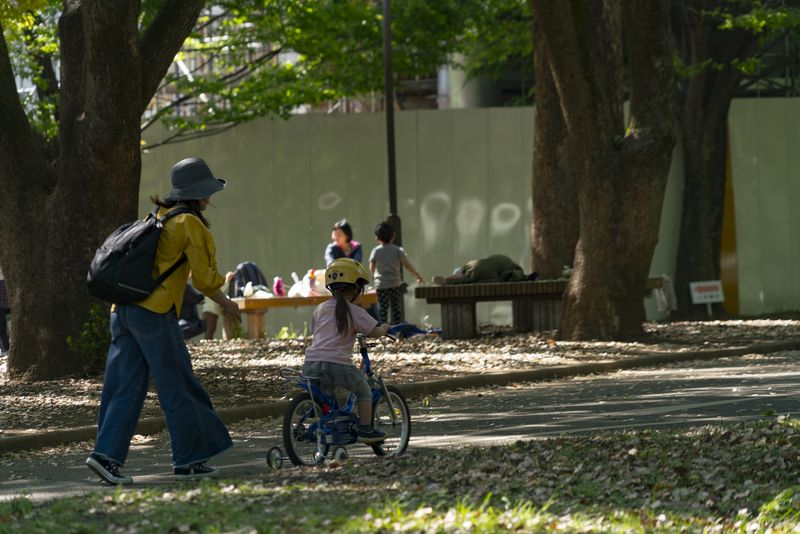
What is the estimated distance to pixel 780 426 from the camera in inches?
386

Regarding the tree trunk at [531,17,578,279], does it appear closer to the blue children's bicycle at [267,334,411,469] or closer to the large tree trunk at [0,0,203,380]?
the large tree trunk at [0,0,203,380]

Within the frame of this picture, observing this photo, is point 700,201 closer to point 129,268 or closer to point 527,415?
point 527,415

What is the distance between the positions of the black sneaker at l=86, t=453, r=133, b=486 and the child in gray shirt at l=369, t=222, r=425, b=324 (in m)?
12.3

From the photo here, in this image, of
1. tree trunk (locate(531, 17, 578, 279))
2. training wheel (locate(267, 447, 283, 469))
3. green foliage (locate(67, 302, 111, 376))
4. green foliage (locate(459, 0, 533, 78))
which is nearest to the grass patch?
training wheel (locate(267, 447, 283, 469))

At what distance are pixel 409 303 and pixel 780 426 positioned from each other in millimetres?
17006

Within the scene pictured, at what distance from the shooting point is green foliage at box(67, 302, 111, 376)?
15234 millimetres

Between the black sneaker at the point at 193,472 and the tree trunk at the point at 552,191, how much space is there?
1366 centimetres

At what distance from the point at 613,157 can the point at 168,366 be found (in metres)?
11.1

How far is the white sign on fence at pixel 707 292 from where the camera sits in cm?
2634

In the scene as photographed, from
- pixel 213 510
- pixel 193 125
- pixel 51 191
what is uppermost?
pixel 193 125

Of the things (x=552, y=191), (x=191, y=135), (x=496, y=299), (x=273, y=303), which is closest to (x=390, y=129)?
(x=191, y=135)

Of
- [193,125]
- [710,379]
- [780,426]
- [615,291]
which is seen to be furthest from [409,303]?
[780,426]

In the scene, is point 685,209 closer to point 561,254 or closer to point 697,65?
point 697,65

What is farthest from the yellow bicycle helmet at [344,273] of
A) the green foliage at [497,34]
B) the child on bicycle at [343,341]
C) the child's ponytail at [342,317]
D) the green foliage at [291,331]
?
the green foliage at [497,34]
